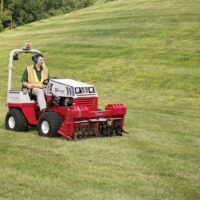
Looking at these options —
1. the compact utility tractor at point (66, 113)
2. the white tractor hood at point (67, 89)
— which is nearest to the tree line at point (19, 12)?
the compact utility tractor at point (66, 113)

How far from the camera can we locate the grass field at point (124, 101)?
8.05 m

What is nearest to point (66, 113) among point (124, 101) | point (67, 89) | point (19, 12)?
point (67, 89)

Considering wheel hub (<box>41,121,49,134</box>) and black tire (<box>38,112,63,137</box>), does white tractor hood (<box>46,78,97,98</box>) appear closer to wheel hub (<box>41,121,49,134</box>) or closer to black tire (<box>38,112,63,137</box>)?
black tire (<box>38,112,63,137</box>)

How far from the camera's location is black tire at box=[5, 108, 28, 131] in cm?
1266

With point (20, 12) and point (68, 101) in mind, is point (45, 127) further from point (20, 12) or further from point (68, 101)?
point (20, 12)

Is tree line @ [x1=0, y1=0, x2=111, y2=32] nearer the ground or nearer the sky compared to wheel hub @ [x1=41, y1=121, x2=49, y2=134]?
nearer the sky

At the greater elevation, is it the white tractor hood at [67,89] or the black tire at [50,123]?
the white tractor hood at [67,89]

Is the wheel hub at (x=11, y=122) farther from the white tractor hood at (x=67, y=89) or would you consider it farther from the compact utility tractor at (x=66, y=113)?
the white tractor hood at (x=67, y=89)

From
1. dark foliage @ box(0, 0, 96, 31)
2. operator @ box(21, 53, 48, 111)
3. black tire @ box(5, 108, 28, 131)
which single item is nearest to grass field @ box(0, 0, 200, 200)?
black tire @ box(5, 108, 28, 131)

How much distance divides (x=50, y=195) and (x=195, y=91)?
1894 centimetres

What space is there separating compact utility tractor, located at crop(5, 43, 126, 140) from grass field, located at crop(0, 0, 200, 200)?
31cm

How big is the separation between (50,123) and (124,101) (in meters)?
10.9

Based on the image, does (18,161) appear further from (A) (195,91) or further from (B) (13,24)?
(B) (13,24)

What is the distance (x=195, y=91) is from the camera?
25.5m
